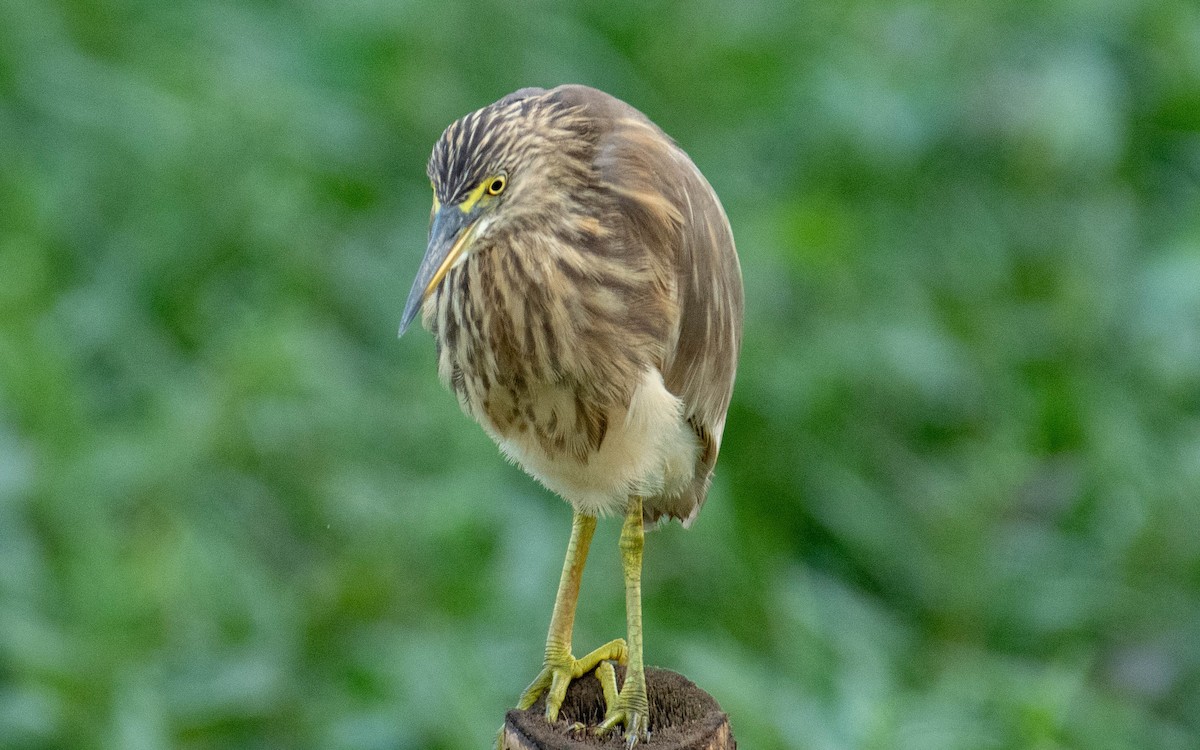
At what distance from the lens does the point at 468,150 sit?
2.69m

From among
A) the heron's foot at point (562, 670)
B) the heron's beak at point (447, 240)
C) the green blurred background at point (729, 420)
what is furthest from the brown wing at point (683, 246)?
the green blurred background at point (729, 420)

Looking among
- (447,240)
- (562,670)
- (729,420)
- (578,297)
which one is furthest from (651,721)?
(729,420)

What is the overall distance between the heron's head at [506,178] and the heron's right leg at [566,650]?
639 mm

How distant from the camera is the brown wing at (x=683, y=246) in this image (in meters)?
2.81

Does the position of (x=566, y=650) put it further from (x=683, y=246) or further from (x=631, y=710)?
(x=683, y=246)

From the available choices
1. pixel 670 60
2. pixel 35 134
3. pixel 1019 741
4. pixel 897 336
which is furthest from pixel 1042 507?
pixel 35 134

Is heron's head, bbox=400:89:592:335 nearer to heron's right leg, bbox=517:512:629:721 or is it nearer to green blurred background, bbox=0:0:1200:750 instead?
heron's right leg, bbox=517:512:629:721

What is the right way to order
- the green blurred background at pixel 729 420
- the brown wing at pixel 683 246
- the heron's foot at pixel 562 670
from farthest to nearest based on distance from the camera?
the green blurred background at pixel 729 420, the heron's foot at pixel 562 670, the brown wing at pixel 683 246

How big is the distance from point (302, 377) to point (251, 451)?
0.27m

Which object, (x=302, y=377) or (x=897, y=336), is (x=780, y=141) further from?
(x=302, y=377)

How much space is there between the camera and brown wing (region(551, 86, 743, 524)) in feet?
9.22

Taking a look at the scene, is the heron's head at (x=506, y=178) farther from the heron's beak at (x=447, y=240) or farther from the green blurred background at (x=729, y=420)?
→ the green blurred background at (x=729, y=420)

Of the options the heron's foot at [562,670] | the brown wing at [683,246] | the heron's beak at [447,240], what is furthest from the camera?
the heron's foot at [562,670]

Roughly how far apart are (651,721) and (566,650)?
0.24 meters
